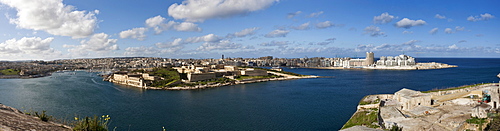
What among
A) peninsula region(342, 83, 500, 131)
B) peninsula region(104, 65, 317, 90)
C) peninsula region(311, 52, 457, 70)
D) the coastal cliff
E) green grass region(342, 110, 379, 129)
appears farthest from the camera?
peninsula region(311, 52, 457, 70)

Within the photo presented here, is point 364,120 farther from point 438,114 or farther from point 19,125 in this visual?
point 19,125

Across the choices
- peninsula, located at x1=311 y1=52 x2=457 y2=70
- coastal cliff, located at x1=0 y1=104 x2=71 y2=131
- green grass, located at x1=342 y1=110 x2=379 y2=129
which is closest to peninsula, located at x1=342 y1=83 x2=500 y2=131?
green grass, located at x1=342 y1=110 x2=379 y2=129

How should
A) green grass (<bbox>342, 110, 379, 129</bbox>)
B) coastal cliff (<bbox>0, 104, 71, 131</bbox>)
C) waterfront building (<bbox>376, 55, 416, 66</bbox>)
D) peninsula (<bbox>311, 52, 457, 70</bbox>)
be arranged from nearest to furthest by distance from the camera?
coastal cliff (<bbox>0, 104, 71, 131</bbox>), green grass (<bbox>342, 110, 379, 129</bbox>), peninsula (<bbox>311, 52, 457, 70</bbox>), waterfront building (<bbox>376, 55, 416, 66</bbox>)

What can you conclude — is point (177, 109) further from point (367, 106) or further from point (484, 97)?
point (484, 97)

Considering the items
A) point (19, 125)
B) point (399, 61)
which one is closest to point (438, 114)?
point (19, 125)

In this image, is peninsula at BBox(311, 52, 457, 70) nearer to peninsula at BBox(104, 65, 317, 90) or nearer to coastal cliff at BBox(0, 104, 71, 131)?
peninsula at BBox(104, 65, 317, 90)

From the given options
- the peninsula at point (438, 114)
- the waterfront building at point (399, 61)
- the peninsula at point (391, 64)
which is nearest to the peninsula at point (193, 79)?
the peninsula at point (438, 114)

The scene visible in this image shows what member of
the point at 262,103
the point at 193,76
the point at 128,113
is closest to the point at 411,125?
the point at 262,103

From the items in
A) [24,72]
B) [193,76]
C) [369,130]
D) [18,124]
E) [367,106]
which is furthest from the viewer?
[24,72]
